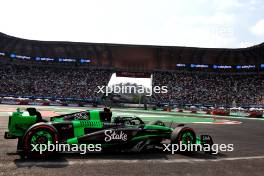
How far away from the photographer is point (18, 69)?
6366cm

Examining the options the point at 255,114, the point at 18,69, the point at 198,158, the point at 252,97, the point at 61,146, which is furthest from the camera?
the point at 18,69

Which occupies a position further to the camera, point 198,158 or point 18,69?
point 18,69

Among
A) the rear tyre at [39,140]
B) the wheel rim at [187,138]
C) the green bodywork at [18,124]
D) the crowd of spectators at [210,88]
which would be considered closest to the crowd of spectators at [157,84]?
the crowd of spectators at [210,88]

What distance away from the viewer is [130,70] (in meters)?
65.9

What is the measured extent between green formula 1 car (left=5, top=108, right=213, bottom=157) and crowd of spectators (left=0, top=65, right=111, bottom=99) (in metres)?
53.3

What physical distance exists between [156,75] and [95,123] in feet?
190

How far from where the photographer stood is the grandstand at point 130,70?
200ft

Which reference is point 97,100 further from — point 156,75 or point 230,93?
point 230,93

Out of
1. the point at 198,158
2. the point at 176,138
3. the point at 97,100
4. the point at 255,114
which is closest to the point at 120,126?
the point at 176,138

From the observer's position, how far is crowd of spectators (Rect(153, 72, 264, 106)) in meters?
60.0

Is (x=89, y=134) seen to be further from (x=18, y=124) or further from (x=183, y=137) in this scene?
(x=183, y=137)

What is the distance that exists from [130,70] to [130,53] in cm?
467

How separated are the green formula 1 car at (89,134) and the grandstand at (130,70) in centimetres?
5070

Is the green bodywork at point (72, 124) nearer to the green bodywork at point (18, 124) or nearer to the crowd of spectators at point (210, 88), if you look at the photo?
the green bodywork at point (18, 124)
